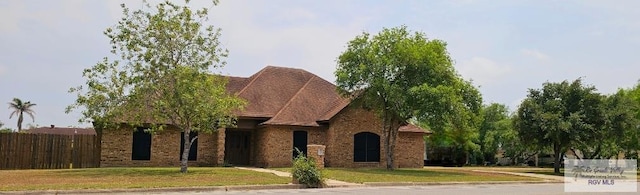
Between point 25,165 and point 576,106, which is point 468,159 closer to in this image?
point 576,106

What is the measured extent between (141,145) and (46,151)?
444cm

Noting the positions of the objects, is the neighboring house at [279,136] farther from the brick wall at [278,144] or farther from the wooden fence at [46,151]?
the wooden fence at [46,151]

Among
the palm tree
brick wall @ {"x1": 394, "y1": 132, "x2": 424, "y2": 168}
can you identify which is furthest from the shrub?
the palm tree

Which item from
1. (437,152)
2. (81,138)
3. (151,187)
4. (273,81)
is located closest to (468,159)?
(437,152)

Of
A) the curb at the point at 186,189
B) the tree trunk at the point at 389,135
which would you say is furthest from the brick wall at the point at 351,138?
the curb at the point at 186,189

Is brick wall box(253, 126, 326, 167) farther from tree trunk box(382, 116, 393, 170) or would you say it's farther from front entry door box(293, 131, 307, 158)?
tree trunk box(382, 116, 393, 170)

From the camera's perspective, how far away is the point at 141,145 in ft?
96.6

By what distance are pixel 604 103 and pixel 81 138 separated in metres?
26.8

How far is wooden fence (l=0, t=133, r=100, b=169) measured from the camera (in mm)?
25953

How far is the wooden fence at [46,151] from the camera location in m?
26.0

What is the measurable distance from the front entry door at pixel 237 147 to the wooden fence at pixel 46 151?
306 inches

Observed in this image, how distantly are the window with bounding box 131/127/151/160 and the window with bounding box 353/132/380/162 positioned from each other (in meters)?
10.7

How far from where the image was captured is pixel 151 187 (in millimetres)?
15977

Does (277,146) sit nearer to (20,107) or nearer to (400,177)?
(400,177)
